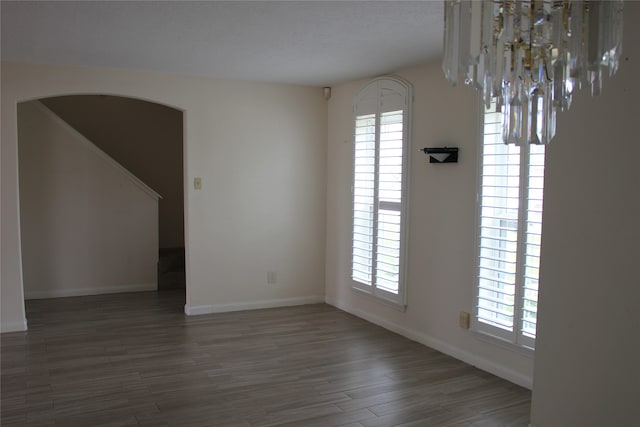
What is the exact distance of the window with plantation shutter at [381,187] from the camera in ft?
16.1

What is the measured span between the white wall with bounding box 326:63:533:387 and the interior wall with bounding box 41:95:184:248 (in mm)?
4172

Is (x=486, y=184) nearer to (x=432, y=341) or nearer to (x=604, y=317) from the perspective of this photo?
(x=432, y=341)

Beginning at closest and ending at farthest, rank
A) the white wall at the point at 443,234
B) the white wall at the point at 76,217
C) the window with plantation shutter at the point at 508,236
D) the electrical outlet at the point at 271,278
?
1. the window with plantation shutter at the point at 508,236
2. the white wall at the point at 443,234
3. the electrical outlet at the point at 271,278
4. the white wall at the point at 76,217

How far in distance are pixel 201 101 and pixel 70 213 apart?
2.22m

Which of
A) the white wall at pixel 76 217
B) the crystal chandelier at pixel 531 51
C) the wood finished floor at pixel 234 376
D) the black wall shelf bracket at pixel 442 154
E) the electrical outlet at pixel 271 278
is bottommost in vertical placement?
the wood finished floor at pixel 234 376

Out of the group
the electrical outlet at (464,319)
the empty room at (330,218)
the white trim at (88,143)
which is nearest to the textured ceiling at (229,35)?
the empty room at (330,218)

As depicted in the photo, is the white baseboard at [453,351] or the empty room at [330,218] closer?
the empty room at [330,218]

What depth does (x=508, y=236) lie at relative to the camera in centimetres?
378

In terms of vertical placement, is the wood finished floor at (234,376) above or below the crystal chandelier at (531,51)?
below

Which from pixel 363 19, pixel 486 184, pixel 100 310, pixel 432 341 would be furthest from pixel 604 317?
pixel 100 310

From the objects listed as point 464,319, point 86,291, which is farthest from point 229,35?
point 86,291

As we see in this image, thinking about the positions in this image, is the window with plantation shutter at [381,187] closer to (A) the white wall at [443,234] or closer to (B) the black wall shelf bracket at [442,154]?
(A) the white wall at [443,234]

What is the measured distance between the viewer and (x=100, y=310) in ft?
18.8

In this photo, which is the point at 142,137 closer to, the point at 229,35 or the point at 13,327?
the point at 13,327
